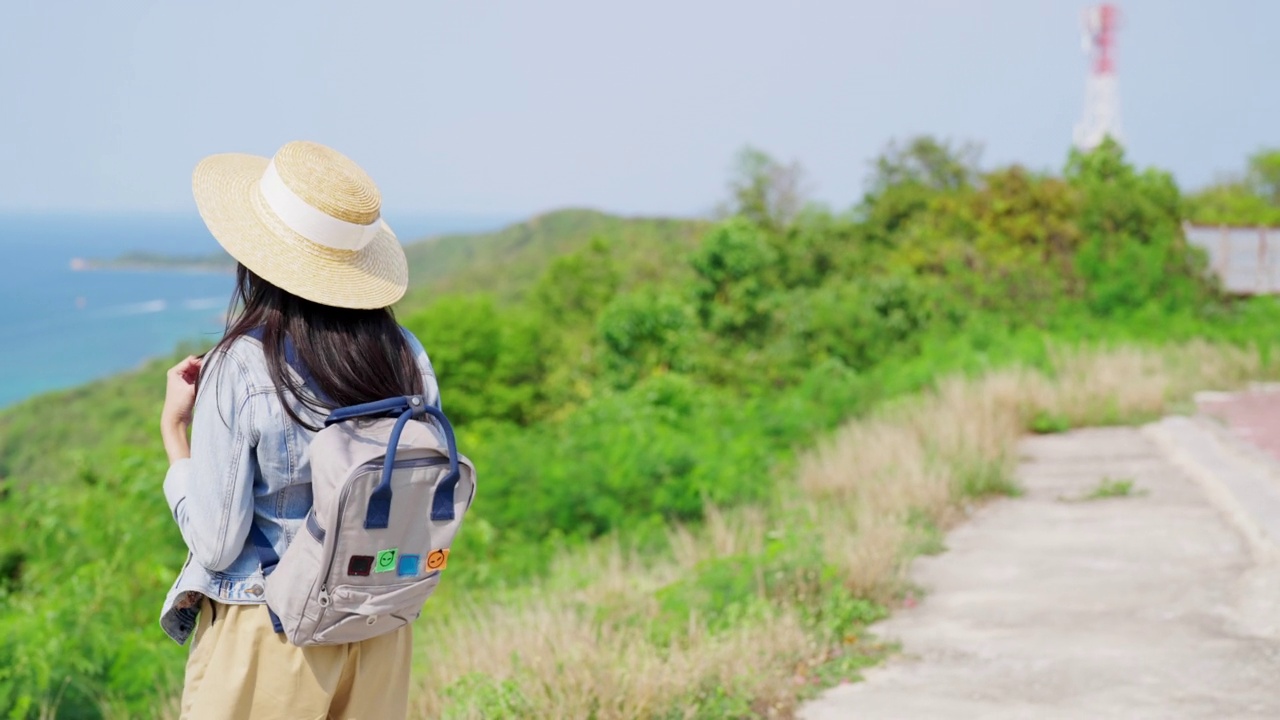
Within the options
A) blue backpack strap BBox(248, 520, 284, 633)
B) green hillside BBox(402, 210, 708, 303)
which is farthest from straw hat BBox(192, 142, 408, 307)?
green hillside BBox(402, 210, 708, 303)

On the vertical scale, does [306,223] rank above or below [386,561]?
above

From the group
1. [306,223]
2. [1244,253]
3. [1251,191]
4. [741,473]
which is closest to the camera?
[306,223]

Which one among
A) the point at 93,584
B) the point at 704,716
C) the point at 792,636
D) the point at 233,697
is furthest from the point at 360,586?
the point at 93,584

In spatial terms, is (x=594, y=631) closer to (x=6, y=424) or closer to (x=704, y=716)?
(x=704, y=716)

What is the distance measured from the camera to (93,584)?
7352mm

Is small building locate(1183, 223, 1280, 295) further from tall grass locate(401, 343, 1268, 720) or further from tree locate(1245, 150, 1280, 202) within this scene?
tree locate(1245, 150, 1280, 202)

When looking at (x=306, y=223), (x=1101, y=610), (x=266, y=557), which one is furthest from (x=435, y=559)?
(x=1101, y=610)

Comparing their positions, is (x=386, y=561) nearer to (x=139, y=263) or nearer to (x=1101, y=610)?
(x=1101, y=610)

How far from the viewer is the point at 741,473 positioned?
9219 millimetres

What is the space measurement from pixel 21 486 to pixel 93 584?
176 inches

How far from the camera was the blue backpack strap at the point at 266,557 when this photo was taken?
2.10 meters

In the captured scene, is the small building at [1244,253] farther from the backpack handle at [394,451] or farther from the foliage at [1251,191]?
the backpack handle at [394,451]

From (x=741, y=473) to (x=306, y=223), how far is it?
Answer: 724cm

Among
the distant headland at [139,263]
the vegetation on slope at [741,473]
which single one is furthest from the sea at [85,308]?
the vegetation on slope at [741,473]
